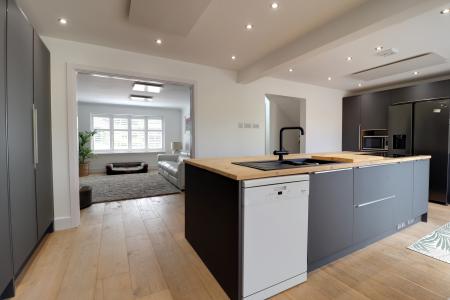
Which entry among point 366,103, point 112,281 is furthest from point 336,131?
point 112,281

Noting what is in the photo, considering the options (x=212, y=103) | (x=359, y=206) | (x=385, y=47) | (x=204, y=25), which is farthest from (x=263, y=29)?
(x=359, y=206)

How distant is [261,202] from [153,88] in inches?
181

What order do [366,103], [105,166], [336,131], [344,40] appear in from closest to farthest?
[344,40] → [366,103] → [336,131] → [105,166]

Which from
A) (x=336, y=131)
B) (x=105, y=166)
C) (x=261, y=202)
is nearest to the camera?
(x=261, y=202)

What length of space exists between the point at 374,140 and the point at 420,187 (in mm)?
2471

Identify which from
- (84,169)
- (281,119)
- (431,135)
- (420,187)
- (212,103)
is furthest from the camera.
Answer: (84,169)

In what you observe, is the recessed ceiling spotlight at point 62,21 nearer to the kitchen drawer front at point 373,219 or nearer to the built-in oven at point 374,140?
the kitchen drawer front at point 373,219

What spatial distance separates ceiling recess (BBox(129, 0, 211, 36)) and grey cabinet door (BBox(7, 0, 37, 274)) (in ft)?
3.06

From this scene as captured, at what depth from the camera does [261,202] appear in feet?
4.60

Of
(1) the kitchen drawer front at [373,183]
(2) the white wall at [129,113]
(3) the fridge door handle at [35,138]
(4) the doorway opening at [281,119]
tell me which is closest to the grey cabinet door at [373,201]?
(1) the kitchen drawer front at [373,183]

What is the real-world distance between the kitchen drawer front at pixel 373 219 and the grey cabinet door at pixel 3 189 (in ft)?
9.04

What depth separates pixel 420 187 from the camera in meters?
2.70

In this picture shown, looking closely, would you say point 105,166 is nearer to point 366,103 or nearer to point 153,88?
point 153,88

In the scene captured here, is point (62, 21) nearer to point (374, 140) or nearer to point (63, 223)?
point (63, 223)
